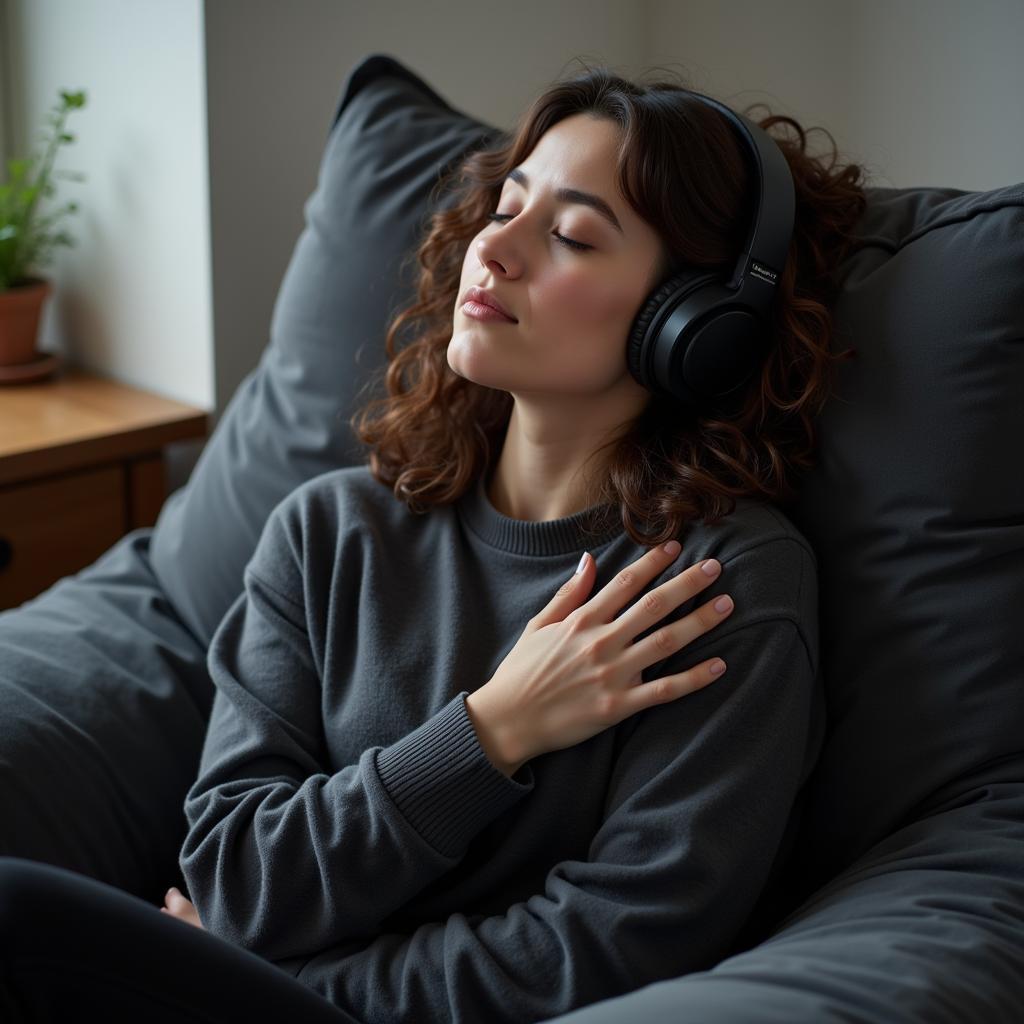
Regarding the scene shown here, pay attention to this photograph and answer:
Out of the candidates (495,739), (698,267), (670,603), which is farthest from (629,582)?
(698,267)

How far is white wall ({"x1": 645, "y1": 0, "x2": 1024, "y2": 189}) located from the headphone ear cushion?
0.63 meters

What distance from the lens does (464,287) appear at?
1078 millimetres

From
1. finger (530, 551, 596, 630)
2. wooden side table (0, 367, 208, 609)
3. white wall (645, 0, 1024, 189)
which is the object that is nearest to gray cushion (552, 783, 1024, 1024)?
finger (530, 551, 596, 630)

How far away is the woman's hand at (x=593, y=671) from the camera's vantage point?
3.18 feet

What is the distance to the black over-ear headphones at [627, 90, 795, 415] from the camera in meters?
1.01

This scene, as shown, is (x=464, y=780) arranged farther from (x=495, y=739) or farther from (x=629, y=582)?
(x=629, y=582)

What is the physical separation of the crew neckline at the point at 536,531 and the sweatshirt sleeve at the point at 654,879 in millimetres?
154

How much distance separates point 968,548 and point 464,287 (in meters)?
0.46

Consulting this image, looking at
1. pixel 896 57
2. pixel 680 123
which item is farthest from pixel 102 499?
pixel 896 57

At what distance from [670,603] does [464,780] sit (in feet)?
0.69

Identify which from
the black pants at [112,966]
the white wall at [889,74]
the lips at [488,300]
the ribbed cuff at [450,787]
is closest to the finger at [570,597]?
the ribbed cuff at [450,787]

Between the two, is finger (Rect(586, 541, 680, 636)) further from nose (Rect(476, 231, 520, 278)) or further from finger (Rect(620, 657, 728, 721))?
nose (Rect(476, 231, 520, 278))

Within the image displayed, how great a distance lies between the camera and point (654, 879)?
91 centimetres

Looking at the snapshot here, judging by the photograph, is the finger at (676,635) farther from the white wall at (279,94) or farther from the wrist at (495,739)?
the white wall at (279,94)
